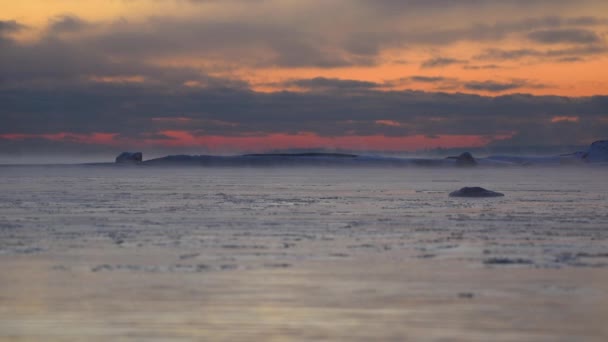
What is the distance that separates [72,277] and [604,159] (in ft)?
638

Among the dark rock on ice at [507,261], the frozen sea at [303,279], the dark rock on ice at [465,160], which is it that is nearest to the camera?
the frozen sea at [303,279]

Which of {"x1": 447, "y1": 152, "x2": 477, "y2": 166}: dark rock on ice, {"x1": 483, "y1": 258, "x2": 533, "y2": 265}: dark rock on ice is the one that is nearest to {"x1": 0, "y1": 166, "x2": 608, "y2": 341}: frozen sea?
{"x1": 483, "y1": 258, "x2": 533, "y2": 265}: dark rock on ice

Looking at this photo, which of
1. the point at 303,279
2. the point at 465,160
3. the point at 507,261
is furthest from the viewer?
the point at 465,160

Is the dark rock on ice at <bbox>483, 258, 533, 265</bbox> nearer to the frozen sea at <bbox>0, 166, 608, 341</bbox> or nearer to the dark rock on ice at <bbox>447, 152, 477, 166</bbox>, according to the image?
the frozen sea at <bbox>0, 166, 608, 341</bbox>

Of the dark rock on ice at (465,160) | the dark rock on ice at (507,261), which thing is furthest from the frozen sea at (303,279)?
the dark rock on ice at (465,160)

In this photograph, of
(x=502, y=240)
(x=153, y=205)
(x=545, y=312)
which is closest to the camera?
(x=545, y=312)

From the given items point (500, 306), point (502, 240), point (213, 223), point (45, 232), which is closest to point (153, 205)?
point (213, 223)

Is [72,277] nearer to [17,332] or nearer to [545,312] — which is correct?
[17,332]

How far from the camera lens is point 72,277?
1166cm

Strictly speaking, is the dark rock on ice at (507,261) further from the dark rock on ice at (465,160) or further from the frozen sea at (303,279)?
the dark rock on ice at (465,160)

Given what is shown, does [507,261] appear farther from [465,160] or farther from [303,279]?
[465,160]

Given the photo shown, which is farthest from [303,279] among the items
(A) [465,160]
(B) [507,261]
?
(A) [465,160]

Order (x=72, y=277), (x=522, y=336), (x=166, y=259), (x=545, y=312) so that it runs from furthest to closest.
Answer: (x=166, y=259), (x=72, y=277), (x=545, y=312), (x=522, y=336)

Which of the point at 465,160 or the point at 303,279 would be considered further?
the point at 465,160
